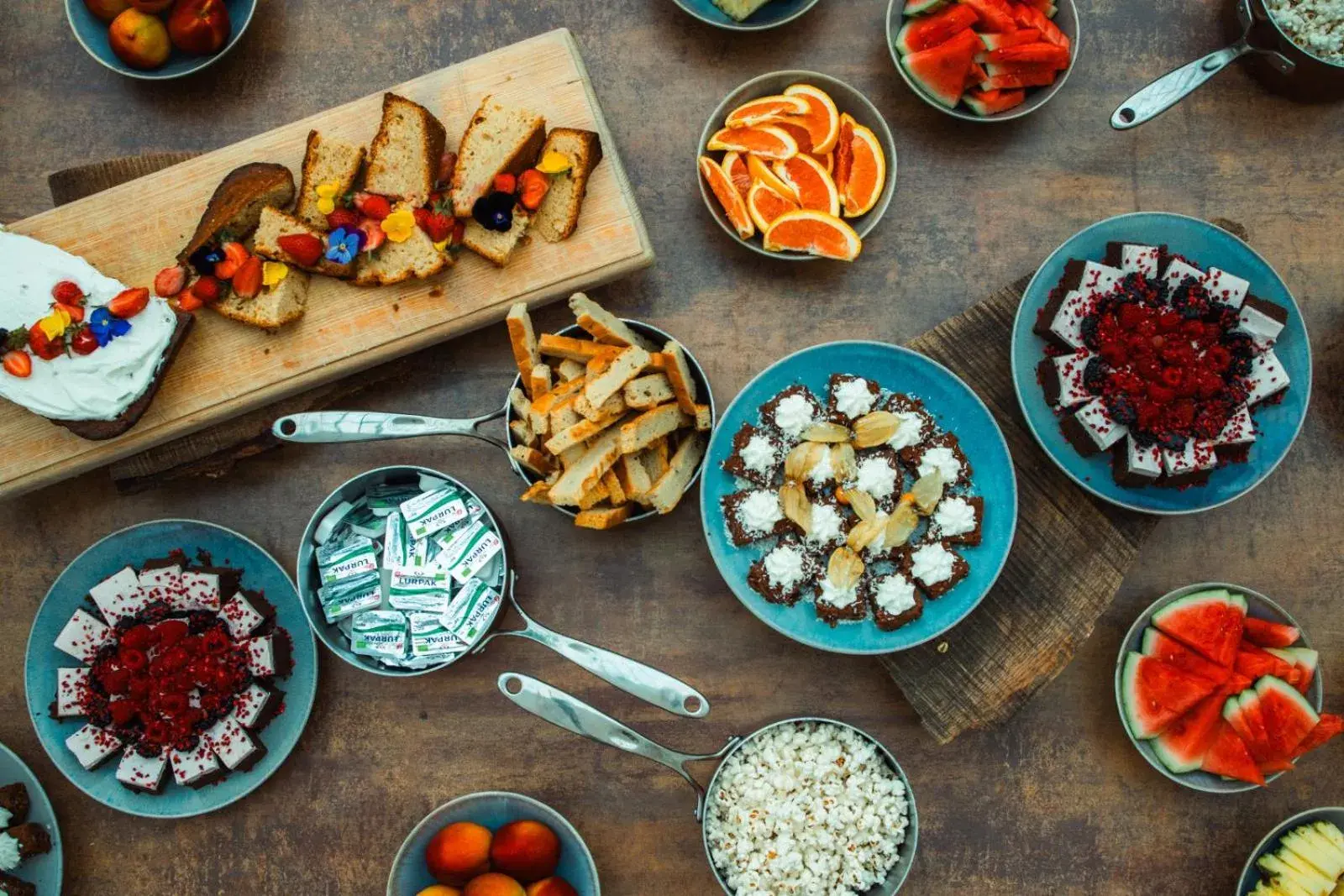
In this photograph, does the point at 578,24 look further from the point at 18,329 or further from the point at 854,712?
the point at 854,712

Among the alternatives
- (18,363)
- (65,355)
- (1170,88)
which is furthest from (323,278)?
(1170,88)

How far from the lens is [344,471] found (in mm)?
2701

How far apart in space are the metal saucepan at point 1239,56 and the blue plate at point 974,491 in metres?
0.88

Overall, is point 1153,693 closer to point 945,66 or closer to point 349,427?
point 945,66

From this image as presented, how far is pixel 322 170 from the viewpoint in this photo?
8.13ft

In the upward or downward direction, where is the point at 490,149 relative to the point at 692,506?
upward

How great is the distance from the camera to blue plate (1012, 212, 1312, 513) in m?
2.44

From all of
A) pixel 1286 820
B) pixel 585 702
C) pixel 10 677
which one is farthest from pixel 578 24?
pixel 1286 820

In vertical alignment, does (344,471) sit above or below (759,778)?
above

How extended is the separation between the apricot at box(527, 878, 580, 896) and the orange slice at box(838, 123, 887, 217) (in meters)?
2.05

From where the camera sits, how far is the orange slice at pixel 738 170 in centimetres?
257

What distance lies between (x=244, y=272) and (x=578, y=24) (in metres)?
1.26

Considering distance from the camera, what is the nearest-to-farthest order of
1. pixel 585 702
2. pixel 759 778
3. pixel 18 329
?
pixel 18 329
pixel 759 778
pixel 585 702

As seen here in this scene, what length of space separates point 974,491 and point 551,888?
159 centimetres
